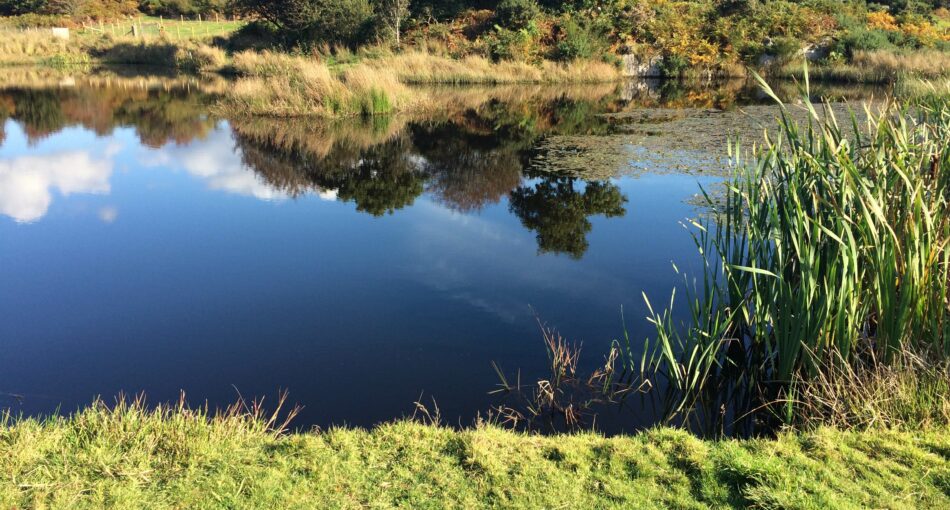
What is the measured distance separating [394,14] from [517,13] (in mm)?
4939

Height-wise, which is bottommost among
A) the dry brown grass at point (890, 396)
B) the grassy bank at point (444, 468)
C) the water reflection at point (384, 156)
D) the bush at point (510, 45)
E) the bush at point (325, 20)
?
Answer: the grassy bank at point (444, 468)

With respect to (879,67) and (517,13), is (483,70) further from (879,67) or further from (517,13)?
(879,67)

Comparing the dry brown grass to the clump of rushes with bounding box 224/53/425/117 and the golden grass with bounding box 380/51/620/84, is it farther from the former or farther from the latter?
the golden grass with bounding box 380/51/620/84

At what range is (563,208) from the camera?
29.8 feet

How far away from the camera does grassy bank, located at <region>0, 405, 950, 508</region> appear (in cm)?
298

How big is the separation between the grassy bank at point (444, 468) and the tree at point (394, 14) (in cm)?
2577

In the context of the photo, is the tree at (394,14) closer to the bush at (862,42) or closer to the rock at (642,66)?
the rock at (642,66)

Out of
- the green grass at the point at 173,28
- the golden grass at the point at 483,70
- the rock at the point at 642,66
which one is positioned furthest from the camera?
the green grass at the point at 173,28

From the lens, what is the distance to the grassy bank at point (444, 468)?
2.98m

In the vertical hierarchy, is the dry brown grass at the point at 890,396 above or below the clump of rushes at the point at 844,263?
below

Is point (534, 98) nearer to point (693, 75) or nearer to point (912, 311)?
point (693, 75)

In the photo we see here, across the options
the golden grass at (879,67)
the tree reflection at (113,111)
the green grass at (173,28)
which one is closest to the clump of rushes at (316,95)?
the tree reflection at (113,111)

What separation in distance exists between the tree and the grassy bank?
25769mm

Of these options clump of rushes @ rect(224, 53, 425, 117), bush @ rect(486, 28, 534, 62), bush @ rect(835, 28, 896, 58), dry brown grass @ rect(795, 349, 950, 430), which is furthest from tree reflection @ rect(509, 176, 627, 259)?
bush @ rect(835, 28, 896, 58)
